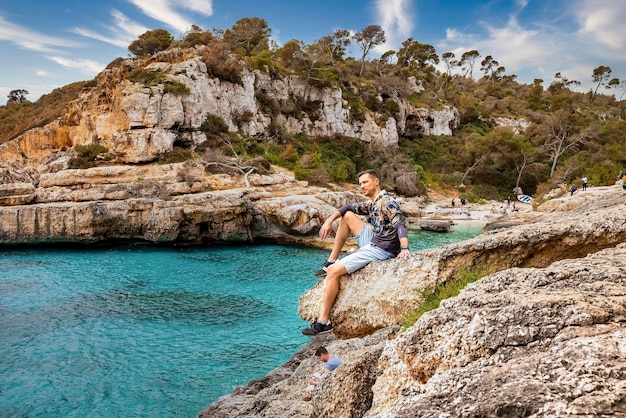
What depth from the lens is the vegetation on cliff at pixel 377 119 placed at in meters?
34.3

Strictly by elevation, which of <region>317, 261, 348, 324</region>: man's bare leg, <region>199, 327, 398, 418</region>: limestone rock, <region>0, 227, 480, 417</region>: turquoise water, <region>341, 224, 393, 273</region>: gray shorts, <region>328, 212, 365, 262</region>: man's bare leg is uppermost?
<region>328, 212, 365, 262</region>: man's bare leg

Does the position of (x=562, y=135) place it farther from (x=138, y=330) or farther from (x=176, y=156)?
(x=138, y=330)

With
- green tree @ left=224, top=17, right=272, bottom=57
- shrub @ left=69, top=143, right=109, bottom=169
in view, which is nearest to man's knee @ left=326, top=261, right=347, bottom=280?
shrub @ left=69, top=143, right=109, bottom=169

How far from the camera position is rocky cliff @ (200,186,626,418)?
1663mm

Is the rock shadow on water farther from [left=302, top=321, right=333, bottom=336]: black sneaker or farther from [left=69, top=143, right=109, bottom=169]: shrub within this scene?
[left=69, top=143, right=109, bottom=169]: shrub

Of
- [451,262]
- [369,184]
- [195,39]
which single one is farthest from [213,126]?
[451,262]

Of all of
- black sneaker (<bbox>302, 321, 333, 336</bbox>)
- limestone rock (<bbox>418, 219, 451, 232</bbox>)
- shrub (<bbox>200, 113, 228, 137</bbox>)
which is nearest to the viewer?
black sneaker (<bbox>302, 321, 333, 336</bbox>)

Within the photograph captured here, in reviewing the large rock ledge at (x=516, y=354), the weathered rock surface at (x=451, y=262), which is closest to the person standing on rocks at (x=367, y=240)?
the weathered rock surface at (x=451, y=262)

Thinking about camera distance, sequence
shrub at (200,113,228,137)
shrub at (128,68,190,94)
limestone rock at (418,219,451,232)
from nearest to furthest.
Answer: limestone rock at (418,219,451,232) → shrub at (128,68,190,94) → shrub at (200,113,228,137)

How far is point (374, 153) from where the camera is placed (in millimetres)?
45312

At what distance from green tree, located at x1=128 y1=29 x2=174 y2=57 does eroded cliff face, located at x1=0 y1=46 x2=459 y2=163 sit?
28.0ft

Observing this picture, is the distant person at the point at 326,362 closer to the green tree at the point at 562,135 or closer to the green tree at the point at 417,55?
the green tree at the point at 562,135

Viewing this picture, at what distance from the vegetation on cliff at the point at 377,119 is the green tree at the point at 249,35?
133 millimetres

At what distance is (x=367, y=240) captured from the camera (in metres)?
5.31
